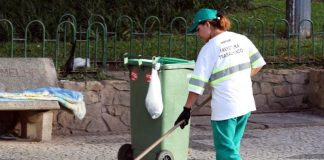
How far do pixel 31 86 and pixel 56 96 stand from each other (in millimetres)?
551

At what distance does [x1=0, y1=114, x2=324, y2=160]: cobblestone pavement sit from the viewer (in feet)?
26.3

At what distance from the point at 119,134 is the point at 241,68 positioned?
3581 millimetres

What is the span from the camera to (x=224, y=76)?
6.17 m

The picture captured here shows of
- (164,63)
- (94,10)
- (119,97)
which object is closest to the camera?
(164,63)

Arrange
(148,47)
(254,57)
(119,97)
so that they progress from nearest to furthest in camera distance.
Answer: (254,57) → (119,97) → (148,47)

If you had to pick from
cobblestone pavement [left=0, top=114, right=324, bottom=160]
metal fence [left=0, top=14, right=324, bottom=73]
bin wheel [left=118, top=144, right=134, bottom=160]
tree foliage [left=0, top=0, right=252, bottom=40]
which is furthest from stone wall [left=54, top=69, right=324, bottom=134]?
tree foliage [left=0, top=0, right=252, bottom=40]

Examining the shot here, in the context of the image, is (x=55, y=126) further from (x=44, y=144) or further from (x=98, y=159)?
(x=98, y=159)

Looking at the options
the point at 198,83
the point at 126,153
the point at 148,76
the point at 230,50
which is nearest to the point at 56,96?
the point at 126,153

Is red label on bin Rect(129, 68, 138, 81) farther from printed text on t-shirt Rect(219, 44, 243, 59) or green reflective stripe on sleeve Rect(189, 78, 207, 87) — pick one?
printed text on t-shirt Rect(219, 44, 243, 59)

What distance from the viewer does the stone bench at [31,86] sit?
852 cm

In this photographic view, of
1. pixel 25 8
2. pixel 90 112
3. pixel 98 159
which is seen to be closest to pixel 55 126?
pixel 90 112

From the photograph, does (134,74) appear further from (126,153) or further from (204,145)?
(204,145)

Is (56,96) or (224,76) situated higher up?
(224,76)

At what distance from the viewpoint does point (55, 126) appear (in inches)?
372
